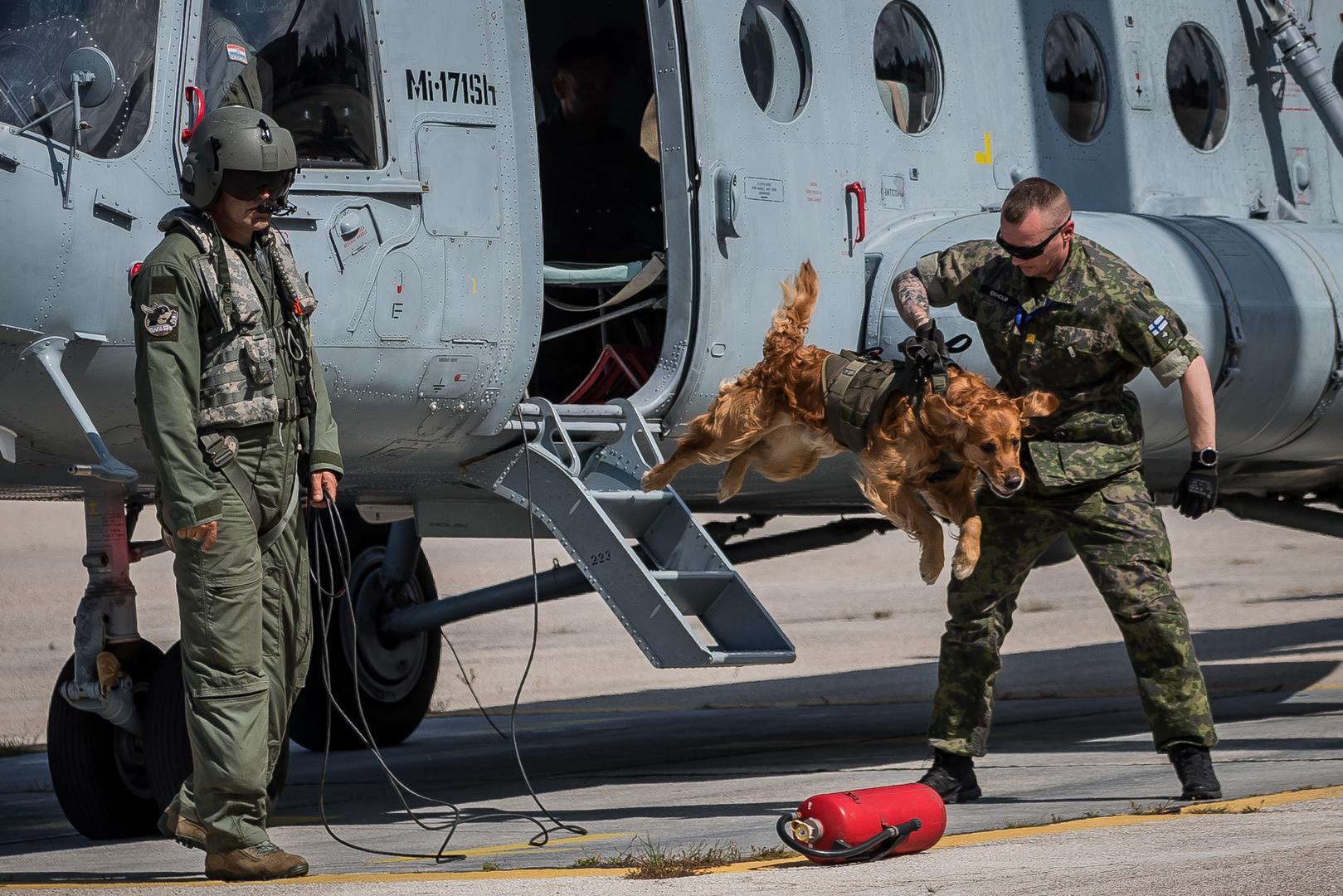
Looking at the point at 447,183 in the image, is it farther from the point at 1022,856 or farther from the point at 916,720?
the point at 916,720

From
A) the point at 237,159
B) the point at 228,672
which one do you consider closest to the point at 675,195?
the point at 237,159

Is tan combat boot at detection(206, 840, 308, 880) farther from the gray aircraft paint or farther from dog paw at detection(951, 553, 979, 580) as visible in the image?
dog paw at detection(951, 553, 979, 580)

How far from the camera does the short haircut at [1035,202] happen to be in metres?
6.39

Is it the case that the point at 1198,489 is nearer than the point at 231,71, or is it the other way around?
the point at 1198,489

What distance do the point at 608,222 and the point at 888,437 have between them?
342 centimetres

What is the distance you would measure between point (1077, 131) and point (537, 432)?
350cm

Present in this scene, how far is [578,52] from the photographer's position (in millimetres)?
9250

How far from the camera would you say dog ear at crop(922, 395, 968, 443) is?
6082 mm

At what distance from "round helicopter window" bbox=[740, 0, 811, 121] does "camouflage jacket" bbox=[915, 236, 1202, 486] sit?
201cm

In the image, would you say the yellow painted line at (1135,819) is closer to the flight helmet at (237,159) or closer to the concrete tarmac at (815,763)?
the concrete tarmac at (815,763)

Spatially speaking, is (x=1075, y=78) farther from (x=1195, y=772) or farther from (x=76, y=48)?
(x=76, y=48)

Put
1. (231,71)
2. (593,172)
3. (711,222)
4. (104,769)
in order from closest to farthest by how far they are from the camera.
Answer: (231,71) → (104,769) → (711,222) → (593,172)

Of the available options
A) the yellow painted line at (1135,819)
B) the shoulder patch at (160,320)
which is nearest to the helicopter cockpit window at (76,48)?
the shoulder patch at (160,320)

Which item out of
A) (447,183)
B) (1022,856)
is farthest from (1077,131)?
(1022,856)
